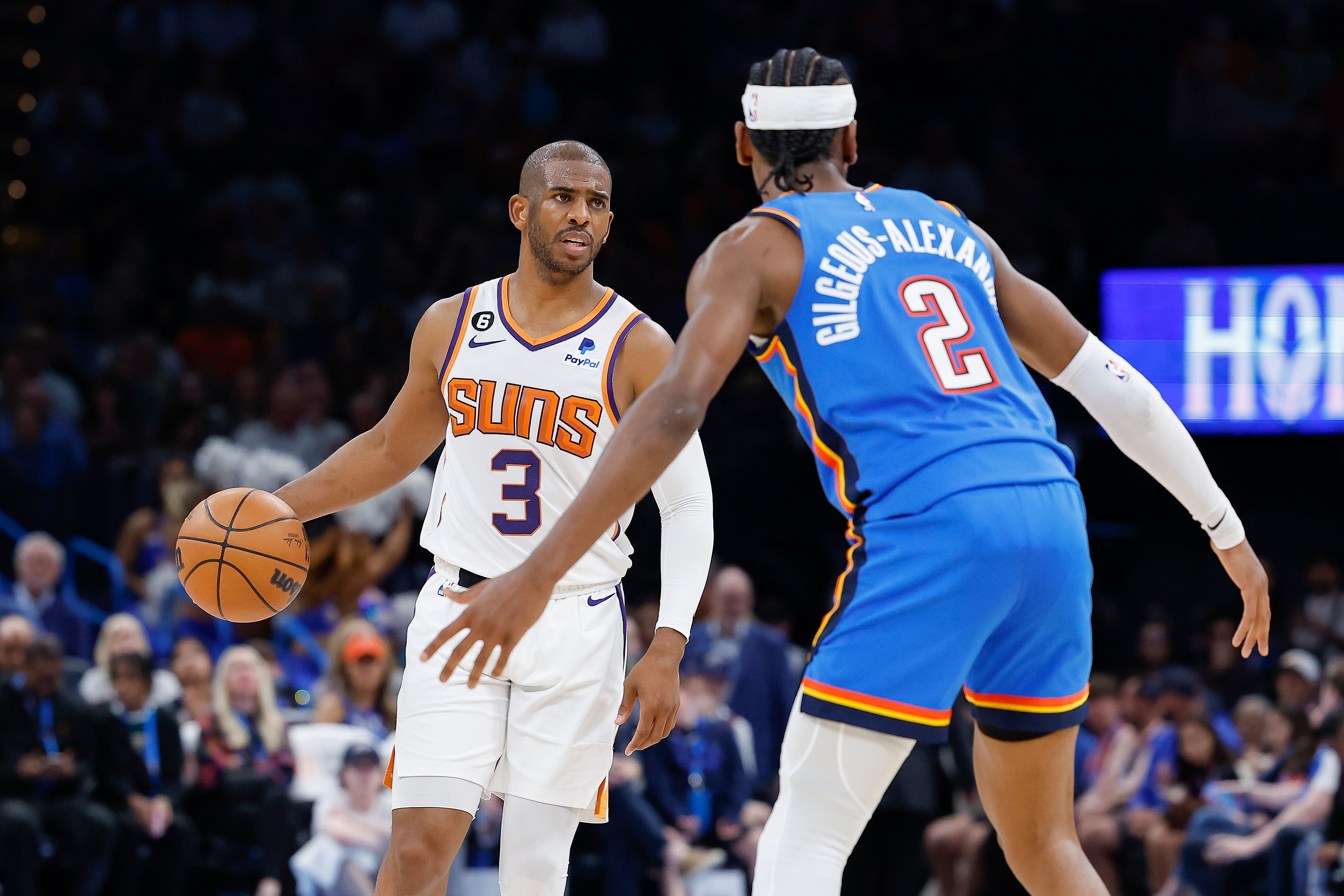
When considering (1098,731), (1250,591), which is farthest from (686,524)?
(1098,731)

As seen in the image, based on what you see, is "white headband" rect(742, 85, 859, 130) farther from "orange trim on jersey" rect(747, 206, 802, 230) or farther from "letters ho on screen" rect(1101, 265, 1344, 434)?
"letters ho on screen" rect(1101, 265, 1344, 434)

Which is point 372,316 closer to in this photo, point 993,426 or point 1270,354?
point 1270,354

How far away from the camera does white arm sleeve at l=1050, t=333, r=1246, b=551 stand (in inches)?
145

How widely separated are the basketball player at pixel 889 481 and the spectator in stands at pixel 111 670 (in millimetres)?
6456

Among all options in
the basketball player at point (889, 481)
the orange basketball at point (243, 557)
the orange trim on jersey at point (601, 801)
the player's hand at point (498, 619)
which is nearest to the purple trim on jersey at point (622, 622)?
the orange trim on jersey at point (601, 801)

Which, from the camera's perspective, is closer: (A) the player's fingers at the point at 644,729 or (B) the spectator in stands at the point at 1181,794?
(A) the player's fingers at the point at 644,729

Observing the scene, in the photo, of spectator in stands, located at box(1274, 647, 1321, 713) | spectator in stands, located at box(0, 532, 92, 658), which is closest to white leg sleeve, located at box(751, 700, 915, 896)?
spectator in stands, located at box(1274, 647, 1321, 713)

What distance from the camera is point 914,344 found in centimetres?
332

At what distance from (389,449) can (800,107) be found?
178 cm

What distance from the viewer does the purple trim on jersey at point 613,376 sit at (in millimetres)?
4500

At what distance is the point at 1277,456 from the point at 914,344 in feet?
30.0

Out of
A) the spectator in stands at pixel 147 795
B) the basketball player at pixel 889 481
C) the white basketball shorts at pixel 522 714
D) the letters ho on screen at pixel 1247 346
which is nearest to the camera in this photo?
the basketball player at pixel 889 481

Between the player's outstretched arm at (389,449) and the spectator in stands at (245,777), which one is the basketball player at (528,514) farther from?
the spectator in stands at (245,777)

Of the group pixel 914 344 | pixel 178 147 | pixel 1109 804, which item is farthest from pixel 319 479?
pixel 178 147
